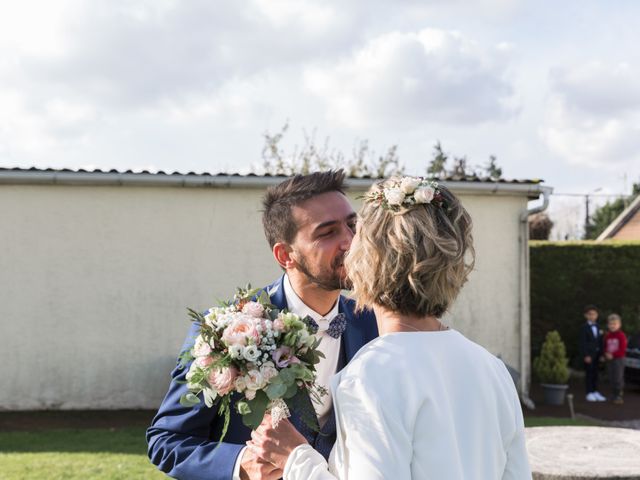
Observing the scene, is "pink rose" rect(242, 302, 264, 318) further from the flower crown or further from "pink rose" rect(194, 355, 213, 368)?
the flower crown

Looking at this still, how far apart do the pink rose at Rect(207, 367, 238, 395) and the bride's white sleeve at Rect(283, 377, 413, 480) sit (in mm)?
476

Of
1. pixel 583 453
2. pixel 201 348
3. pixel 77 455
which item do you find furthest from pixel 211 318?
pixel 77 455

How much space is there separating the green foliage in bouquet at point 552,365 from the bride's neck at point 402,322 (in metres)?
12.2

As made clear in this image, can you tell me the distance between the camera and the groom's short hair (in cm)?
315

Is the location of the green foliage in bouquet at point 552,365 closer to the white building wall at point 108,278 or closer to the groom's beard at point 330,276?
the white building wall at point 108,278

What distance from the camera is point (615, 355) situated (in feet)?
47.5

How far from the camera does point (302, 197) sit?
3154 mm

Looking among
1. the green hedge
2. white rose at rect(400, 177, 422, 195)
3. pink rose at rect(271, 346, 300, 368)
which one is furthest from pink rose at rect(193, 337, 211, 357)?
the green hedge

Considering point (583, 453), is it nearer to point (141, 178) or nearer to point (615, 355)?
point (141, 178)

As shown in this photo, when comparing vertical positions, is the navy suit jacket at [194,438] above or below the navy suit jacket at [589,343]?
above

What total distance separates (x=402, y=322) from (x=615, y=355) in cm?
1356

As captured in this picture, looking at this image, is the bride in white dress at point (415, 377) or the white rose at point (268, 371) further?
the white rose at point (268, 371)

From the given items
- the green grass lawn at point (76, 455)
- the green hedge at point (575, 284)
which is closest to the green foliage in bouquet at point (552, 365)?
the green hedge at point (575, 284)

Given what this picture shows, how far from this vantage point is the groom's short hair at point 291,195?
3154 mm
